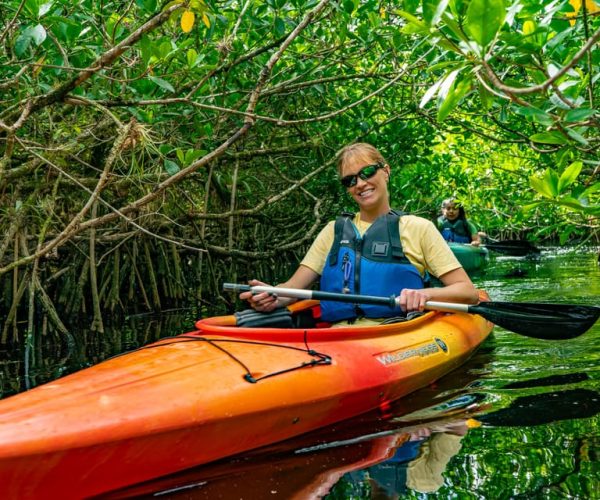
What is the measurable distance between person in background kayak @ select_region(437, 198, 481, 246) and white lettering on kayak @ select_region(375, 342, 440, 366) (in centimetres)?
712

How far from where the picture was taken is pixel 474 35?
155 cm

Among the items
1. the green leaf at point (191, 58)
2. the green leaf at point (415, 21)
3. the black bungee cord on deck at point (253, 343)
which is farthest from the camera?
the green leaf at point (191, 58)

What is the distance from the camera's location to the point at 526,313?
395 cm

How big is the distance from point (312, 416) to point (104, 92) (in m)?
2.04

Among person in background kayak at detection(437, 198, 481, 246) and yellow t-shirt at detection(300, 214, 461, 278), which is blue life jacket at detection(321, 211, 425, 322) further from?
person in background kayak at detection(437, 198, 481, 246)

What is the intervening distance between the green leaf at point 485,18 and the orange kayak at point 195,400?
1.59m

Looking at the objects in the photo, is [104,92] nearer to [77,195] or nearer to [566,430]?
[77,195]

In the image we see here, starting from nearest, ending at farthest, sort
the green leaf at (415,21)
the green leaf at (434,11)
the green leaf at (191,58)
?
the green leaf at (434,11) < the green leaf at (415,21) < the green leaf at (191,58)

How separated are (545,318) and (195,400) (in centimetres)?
213

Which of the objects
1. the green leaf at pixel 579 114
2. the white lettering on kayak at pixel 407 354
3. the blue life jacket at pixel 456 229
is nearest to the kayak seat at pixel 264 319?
the white lettering on kayak at pixel 407 354

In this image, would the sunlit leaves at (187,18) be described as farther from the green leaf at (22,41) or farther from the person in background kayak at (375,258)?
the person in background kayak at (375,258)

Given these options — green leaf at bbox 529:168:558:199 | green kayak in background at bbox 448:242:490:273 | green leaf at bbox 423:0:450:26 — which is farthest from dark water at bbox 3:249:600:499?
green kayak in background at bbox 448:242:490:273

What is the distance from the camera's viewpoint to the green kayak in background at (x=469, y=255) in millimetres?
9578

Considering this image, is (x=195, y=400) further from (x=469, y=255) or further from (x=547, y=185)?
(x=469, y=255)
